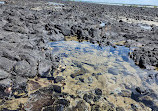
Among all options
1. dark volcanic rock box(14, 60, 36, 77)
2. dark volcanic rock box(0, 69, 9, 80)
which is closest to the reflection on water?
dark volcanic rock box(14, 60, 36, 77)

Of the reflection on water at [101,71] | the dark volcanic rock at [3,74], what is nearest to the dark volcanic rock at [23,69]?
the dark volcanic rock at [3,74]

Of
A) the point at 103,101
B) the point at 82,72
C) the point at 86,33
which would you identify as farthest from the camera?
the point at 86,33

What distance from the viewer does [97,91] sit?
738 centimetres

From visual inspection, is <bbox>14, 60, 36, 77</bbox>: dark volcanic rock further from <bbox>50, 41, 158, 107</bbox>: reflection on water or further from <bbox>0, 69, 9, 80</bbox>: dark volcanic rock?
<bbox>50, 41, 158, 107</bbox>: reflection on water

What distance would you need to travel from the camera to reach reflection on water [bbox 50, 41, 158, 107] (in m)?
7.86

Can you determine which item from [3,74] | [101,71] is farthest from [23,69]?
[101,71]

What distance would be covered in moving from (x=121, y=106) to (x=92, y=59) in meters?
5.32

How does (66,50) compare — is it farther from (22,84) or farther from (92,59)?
(22,84)

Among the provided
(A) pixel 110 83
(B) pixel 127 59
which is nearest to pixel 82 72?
(A) pixel 110 83

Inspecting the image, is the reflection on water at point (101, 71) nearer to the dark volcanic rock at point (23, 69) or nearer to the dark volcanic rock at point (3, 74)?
the dark volcanic rock at point (23, 69)

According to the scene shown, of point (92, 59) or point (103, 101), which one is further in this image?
point (92, 59)

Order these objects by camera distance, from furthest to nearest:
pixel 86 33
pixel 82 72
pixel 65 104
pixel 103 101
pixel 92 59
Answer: pixel 86 33 < pixel 92 59 < pixel 82 72 < pixel 103 101 < pixel 65 104

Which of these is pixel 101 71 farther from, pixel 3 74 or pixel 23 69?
pixel 3 74

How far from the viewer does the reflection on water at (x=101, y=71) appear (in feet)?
25.8
